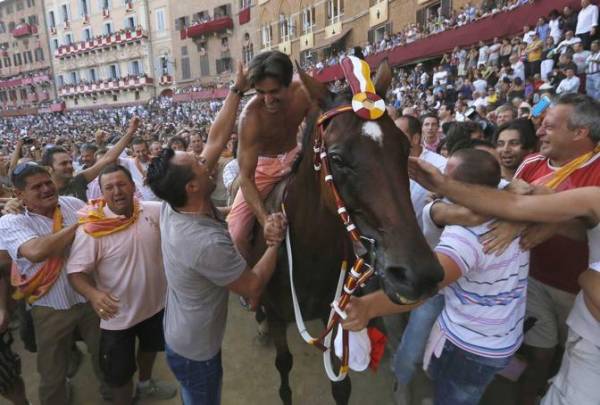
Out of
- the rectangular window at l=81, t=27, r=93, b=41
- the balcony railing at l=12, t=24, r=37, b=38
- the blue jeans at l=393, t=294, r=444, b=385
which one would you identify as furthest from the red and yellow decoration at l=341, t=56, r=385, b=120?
the balcony railing at l=12, t=24, r=37, b=38

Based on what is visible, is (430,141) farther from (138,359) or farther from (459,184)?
(138,359)

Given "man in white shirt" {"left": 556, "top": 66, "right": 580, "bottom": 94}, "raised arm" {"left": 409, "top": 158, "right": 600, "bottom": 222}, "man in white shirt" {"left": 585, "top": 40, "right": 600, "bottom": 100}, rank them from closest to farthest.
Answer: "raised arm" {"left": 409, "top": 158, "right": 600, "bottom": 222}
"man in white shirt" {"left": 585, "top": 40, "right": 600, "bottom": 100}
"man in white shirt" {"left": 556, "top": 66, "right": 580, "bottom": 94}

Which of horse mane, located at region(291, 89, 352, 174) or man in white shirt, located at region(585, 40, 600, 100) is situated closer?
horse mane, located at region(291, 89, 352, 174)

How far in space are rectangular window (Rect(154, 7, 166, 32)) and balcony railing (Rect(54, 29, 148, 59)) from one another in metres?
2.19

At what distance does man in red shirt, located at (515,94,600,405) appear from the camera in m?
2.39

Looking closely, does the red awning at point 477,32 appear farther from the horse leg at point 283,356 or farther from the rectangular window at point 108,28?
the rectangular window at point 108,28

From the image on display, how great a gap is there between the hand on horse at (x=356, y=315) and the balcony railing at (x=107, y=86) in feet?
187

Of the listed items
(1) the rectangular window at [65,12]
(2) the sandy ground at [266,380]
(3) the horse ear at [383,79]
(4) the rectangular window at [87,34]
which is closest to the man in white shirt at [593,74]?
(2) the sandy ground at [266,380]

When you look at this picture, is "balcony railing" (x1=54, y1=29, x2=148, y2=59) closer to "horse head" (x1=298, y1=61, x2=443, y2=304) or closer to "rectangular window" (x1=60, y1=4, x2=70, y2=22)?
"rectangular window" (x1=60, y1=4, x2=70, y2=22)

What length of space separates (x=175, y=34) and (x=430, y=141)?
53.4 meters

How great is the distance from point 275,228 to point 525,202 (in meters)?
1.44

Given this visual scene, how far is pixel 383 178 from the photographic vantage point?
5.66 ft

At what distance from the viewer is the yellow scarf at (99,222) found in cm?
303

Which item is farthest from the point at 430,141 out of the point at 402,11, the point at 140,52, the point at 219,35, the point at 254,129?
the point at 140,52
